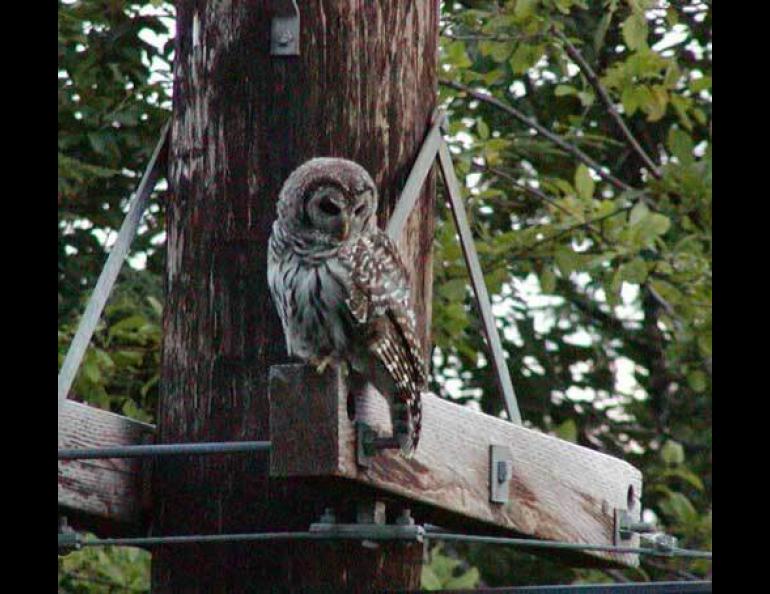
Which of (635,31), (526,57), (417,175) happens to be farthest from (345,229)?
(526,57)

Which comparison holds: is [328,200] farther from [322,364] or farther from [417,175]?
[322,364]

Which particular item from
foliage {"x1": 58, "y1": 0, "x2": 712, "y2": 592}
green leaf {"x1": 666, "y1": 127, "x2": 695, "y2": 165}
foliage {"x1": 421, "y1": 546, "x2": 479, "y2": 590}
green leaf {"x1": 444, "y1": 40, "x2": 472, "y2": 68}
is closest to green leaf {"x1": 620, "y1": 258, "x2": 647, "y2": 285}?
foliage {"x1": 58, "y1": 0, "x2": 712, "y2": 592}

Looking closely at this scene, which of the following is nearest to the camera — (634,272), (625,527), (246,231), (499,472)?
(499,472)

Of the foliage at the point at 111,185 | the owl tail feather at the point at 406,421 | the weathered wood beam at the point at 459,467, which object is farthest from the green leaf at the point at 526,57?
the owl tail feather at the point at 406,421

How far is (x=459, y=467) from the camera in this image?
12.7ft

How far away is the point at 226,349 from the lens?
13.4 ft

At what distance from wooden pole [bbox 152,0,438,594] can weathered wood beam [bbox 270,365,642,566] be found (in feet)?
1.01

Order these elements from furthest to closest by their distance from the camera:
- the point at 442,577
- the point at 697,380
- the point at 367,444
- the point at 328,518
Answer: the point at 697,380
the point at 442,577
the point at 328,518
the point at 367,444

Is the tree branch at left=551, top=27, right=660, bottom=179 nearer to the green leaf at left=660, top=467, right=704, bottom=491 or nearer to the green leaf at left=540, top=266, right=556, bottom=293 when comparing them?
the green leaf at left=540, top=266, right=556, bottom=293

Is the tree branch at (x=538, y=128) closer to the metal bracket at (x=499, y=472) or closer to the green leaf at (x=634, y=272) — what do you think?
the green leaf at (x=634, y=272)

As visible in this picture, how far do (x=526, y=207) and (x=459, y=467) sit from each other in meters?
4.99

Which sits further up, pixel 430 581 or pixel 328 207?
pixel 328 207
